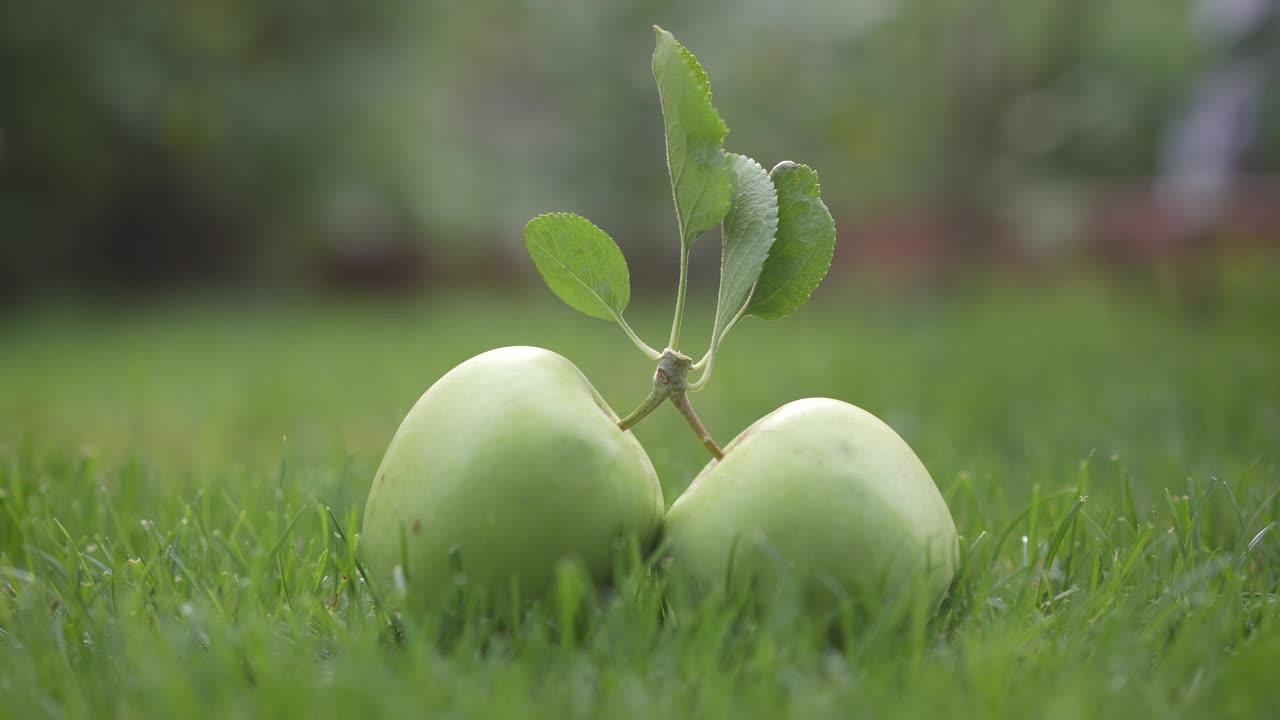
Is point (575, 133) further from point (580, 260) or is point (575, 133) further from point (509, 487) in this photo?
point (509, 487)

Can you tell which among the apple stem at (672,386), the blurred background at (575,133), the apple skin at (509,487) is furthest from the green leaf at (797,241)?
the blurred background at (575,133)

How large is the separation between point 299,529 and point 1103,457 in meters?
1.84

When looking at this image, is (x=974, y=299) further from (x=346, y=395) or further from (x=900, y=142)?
(x=900, y=142)

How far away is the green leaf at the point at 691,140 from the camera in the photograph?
4.12 ft

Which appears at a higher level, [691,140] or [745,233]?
[691,140]

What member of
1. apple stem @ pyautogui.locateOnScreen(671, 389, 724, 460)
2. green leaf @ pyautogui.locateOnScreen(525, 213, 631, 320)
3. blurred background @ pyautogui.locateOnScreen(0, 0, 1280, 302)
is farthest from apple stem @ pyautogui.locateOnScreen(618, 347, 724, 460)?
blurred background @ pyautogui.locateOnScreen(0, 0, 1280, 302)

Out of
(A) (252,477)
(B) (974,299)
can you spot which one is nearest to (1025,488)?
(A) (252,477)

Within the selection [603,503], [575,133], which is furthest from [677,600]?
[575,133]

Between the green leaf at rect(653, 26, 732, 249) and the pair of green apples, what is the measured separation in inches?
11.3

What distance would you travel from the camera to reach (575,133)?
14531 millimetres

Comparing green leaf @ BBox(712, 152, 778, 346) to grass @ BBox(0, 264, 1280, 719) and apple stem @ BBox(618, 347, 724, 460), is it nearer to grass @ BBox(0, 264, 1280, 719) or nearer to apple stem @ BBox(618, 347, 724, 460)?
apple stem @ BBox(618, 347, 724, 460)

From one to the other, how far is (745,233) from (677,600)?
48cm

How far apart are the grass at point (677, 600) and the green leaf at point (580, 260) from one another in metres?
0.38

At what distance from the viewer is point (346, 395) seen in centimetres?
412
